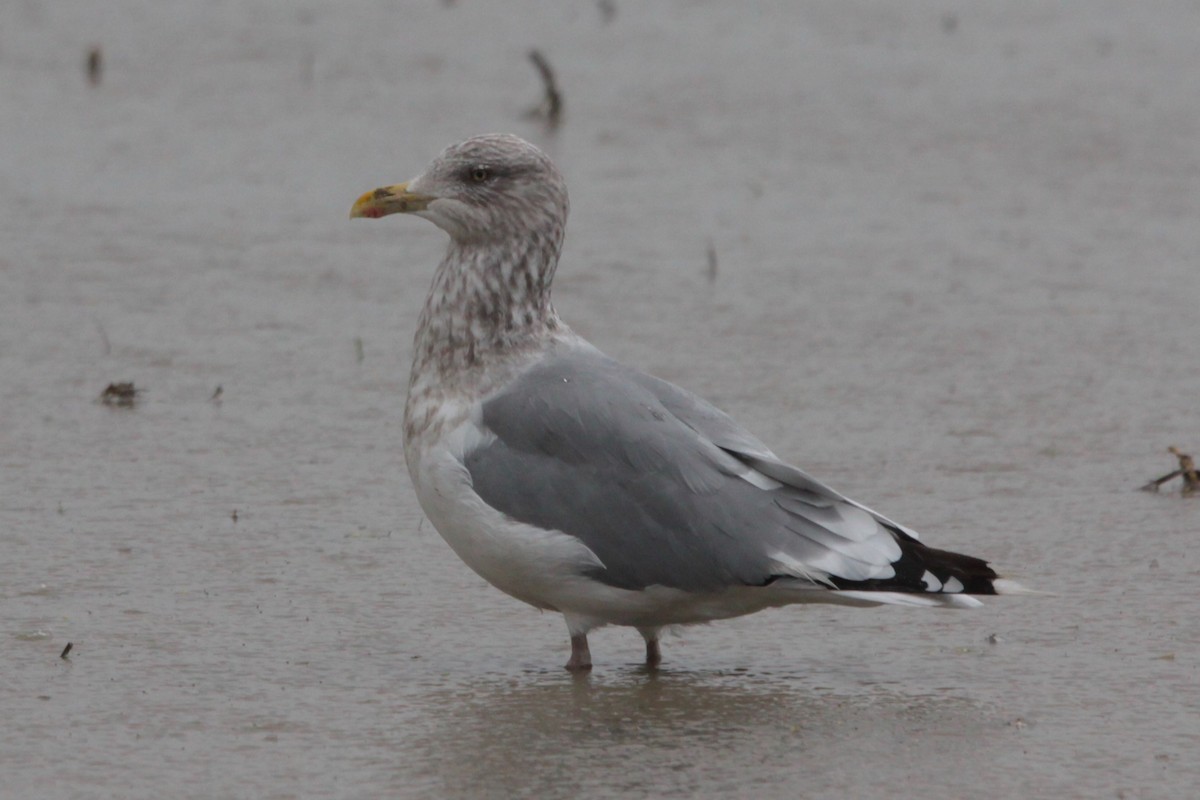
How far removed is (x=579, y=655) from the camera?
4965mm

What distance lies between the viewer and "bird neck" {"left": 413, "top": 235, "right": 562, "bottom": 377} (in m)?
5.21

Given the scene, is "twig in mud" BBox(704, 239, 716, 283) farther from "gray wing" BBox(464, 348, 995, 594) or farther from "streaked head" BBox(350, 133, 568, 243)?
"gray wing" BBox(464, 348, 995, 594)

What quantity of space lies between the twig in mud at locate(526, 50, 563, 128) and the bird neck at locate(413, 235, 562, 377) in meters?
5.13

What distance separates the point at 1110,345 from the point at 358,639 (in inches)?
141

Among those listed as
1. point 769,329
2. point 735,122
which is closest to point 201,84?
point 735,122

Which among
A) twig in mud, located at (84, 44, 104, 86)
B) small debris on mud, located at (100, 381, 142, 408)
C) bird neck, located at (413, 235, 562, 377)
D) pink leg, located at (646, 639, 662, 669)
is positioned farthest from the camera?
twig in mud, located at (84, 44, 104, 86)

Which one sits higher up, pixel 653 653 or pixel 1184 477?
pixel 1184 477

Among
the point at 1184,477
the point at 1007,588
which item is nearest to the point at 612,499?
the point at 1007,588

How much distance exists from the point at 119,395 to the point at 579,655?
2.56 m

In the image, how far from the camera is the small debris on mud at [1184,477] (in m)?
6.07

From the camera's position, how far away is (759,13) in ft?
41.3

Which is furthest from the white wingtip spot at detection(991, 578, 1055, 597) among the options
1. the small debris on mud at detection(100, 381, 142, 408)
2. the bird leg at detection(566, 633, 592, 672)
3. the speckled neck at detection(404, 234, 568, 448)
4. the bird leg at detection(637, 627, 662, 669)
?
the small debris on mud at detection(100, 381, 142, 408)

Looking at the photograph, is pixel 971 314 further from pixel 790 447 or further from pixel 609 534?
pixel 609 534

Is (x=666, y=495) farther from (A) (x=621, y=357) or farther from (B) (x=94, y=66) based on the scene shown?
(B) (x=94, y=66)
